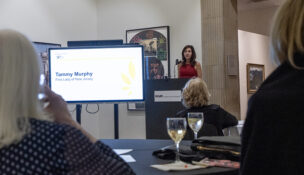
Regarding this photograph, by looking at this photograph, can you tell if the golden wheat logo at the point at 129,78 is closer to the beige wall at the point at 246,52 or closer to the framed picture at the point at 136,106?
the framed picture at the point at 136,106

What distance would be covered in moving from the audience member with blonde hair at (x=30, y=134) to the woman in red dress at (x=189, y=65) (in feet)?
13.8

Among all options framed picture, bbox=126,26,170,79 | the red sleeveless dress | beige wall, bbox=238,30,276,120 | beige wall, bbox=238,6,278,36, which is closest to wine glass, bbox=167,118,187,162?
the red sleeveless dress

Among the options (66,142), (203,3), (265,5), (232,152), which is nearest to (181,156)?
(232,152)

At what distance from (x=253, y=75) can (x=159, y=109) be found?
5393mm

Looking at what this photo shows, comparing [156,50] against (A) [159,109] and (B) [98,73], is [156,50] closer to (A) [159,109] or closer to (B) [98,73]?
(A) [159,109]

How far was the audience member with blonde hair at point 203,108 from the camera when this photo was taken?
9.82 feet

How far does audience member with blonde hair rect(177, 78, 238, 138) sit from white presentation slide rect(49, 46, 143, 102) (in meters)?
0.44

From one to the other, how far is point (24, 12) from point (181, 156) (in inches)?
167

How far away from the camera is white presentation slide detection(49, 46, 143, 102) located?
3334 mm

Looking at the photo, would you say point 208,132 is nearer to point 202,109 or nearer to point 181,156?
point 202,109

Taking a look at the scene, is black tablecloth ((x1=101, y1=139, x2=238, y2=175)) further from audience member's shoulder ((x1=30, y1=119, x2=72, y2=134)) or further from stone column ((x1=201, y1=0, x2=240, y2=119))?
stone column ((x1=201, y1=0, x2=240, y2=119))

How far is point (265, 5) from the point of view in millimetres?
8414

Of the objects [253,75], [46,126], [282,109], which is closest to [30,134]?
[46,126]

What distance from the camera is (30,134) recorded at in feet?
3.15
